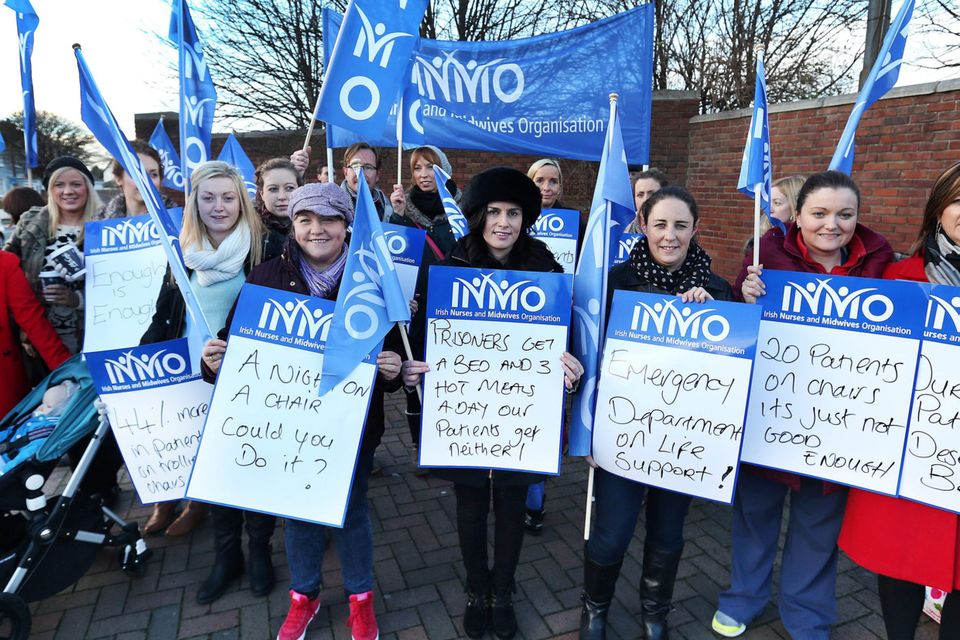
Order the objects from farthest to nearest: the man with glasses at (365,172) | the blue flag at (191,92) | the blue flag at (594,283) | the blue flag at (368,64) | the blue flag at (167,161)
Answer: the blue flag at (167,161) → the man with glasses at (365,172) → the blue flag at (191,92) → the blue flag at (368,64) → the blue flag at (594,283)

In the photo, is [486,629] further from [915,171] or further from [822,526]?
[915,171]

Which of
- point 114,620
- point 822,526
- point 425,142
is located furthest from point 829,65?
point 114,620

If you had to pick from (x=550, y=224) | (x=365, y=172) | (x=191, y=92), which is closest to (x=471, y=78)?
(x=365, y=172)

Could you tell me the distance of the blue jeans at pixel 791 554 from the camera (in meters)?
2.46

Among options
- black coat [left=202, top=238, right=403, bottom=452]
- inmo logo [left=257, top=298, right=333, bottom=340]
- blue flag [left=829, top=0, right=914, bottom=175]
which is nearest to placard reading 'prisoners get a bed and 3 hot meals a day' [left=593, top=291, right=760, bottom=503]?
black coat [left=202, top=238, right=403, bottom=452]

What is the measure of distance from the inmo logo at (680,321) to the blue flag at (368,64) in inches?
→ 59.8

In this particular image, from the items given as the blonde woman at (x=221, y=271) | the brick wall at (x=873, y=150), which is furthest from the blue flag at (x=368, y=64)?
the brick wall at (x=873, y=150)

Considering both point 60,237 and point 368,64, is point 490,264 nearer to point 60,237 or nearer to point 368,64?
point 368,64

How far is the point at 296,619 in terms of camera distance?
2541 mm

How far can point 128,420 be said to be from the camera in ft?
8.61

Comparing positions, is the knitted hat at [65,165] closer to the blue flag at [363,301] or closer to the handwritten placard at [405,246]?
the handwritten placard at [405,246]

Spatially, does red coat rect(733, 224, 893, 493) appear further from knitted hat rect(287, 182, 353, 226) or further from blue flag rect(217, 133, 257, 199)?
blue flag rect(217, 133, 257, 199)

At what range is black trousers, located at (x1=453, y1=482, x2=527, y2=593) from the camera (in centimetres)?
250

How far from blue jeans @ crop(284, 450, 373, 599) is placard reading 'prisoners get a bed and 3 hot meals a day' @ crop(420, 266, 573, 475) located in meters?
0.36
